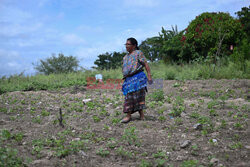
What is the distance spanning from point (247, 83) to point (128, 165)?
6.73 meters

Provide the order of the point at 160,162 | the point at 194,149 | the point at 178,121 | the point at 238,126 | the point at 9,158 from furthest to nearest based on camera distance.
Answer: the point at 178,121 < the point at 238,126 < the point at 194,149 < the point at 160,162 < the point at 9,158

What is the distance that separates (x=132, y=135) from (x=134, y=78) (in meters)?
1.33

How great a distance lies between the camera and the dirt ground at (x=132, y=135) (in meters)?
3.27

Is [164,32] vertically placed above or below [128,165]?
above

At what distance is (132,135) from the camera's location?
3.91m

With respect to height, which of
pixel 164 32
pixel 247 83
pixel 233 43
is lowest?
pixel 247 83

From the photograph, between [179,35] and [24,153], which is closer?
[24,153]

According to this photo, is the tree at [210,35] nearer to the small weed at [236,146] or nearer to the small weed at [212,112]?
the small weed at [212,112]

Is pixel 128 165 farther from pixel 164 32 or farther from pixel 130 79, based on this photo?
pixel 164 32

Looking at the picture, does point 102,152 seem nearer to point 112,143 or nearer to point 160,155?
point 112,143

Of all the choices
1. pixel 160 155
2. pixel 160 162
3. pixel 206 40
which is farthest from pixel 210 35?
pixel 160 162

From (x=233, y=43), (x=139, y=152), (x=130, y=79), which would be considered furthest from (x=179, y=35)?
(x=139, y=152)

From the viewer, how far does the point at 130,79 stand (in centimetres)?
495

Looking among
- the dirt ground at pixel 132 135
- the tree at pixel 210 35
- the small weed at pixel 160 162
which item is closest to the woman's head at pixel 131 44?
the dirt ground at pixel 132 135
